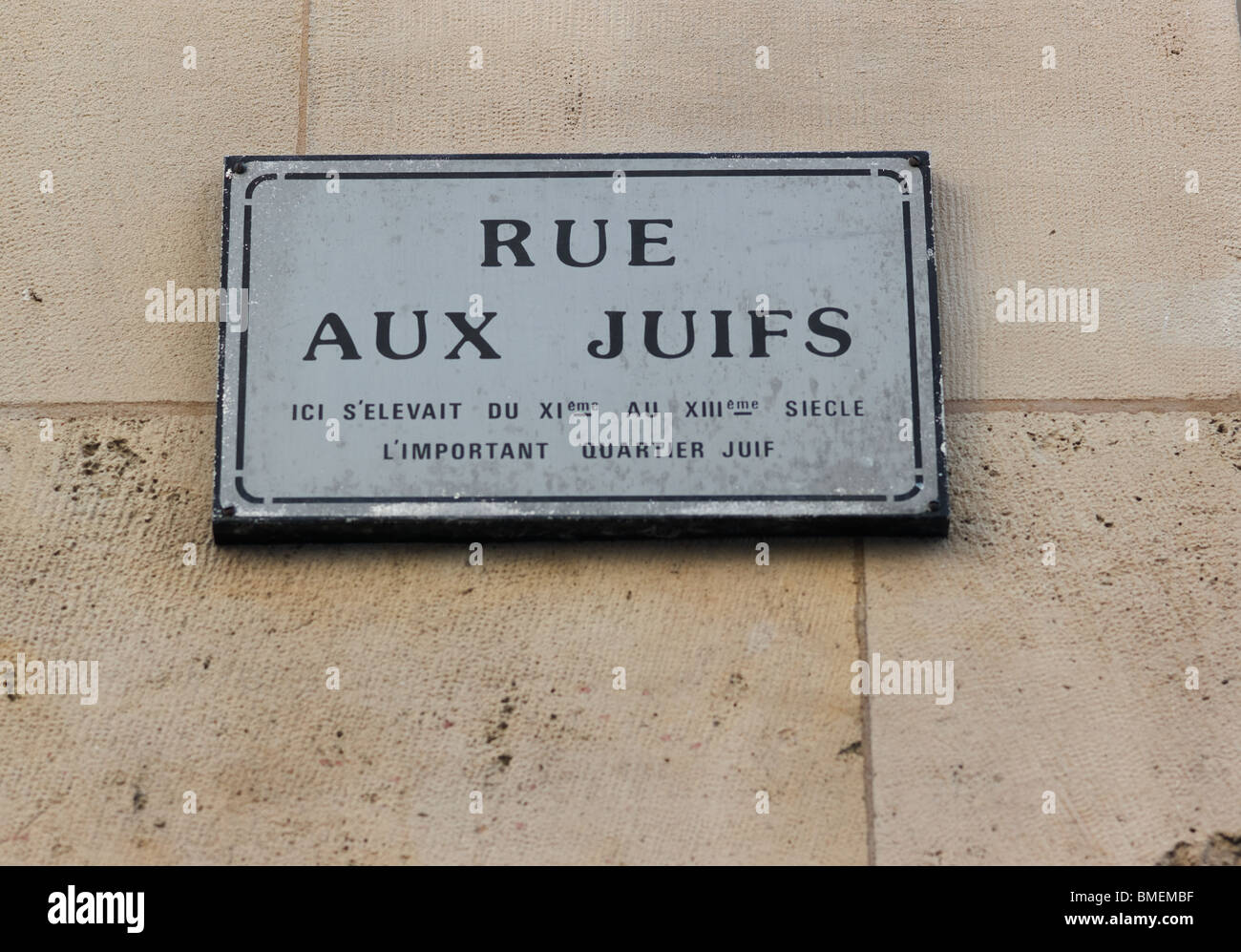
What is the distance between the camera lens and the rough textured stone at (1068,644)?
2504 millimetres

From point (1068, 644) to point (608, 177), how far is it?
139 cm

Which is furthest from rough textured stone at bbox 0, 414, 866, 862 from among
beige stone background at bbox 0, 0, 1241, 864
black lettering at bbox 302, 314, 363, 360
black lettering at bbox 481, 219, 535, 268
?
black lettering at bbox 481, 219, 535, 268

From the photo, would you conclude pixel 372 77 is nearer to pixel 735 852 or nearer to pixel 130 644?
pixel 130 644

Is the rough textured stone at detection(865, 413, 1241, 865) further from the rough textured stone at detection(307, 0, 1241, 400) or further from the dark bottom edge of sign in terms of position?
the rough textured stone at detection(307, 0, 1241, 400)

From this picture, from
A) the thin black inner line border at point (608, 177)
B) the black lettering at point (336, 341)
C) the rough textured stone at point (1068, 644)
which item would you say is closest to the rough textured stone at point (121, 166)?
the thin black inner line border at point (608, 177)

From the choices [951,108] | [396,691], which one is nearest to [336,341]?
[396,691]

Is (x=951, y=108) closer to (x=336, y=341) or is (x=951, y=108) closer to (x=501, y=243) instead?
(x=501, y=243)

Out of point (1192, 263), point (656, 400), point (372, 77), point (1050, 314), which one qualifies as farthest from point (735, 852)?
point (372, 77)

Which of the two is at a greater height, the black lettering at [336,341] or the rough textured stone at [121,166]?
the rough textured stone at [121,166]

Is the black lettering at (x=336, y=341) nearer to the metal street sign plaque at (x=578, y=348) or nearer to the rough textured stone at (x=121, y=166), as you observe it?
the metal street sign plaque at (x=578, y=348)

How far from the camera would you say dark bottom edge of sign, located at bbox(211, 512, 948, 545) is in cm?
261

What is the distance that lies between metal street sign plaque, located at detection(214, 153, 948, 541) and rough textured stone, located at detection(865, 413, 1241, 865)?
16 centimetres

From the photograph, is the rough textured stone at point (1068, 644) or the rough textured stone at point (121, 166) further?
the rough textured stone at point (121, 166)

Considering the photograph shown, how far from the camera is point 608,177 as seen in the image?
2812 mm
